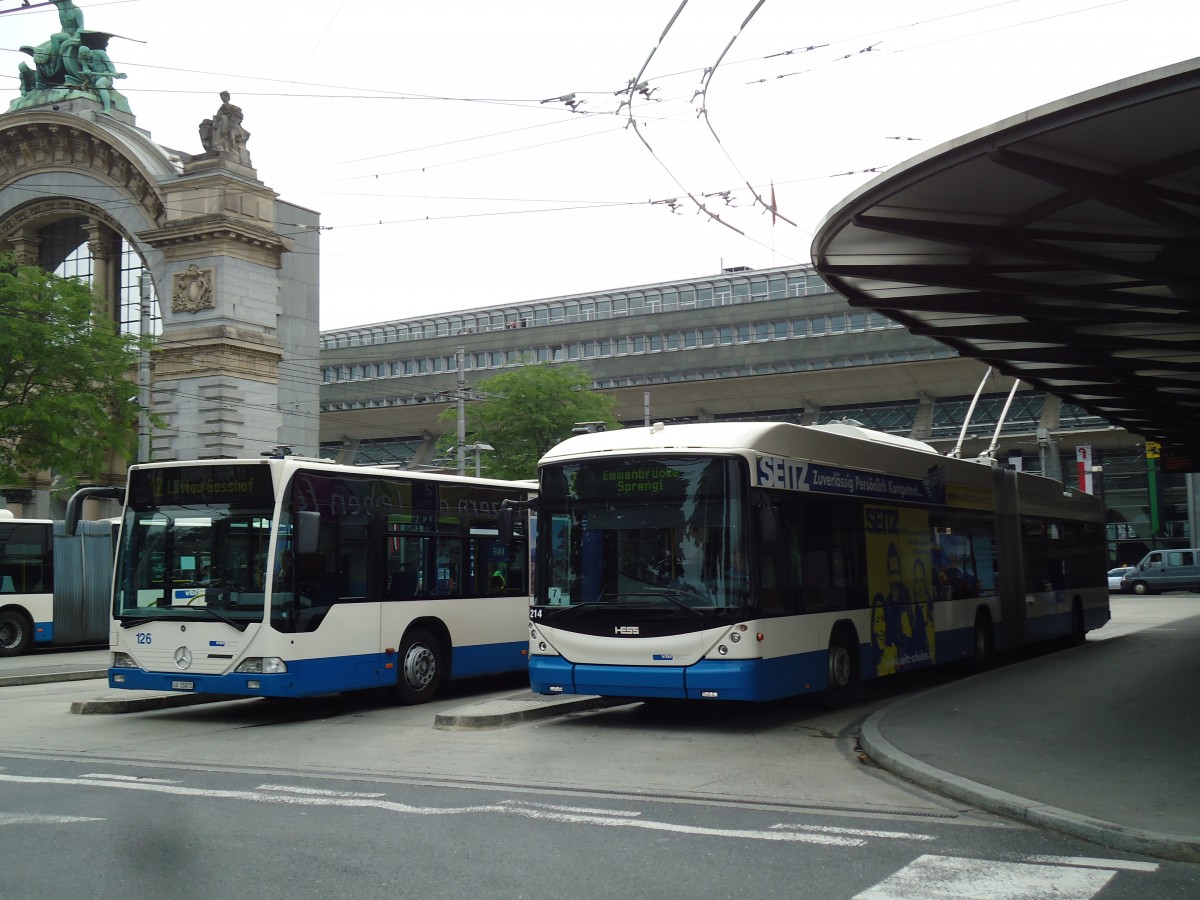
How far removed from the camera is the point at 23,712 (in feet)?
49.9

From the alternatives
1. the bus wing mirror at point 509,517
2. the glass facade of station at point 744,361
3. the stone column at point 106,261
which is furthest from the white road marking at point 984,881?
the stone column at point 106,261

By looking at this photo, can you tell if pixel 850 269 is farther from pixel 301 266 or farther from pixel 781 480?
pixel 301 266

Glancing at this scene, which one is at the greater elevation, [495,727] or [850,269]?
[850,269]

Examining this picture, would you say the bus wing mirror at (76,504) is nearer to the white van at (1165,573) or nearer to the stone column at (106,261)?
the stone column at (106,261)

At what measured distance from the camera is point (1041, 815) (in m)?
8.03

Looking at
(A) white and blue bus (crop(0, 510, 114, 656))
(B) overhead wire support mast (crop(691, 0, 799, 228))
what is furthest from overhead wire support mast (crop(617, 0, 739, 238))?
(A) white and blue bus (crop(0, 510, 114, 656))

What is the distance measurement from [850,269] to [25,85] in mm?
44613

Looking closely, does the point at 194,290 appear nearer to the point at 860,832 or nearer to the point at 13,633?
the point at 13,633

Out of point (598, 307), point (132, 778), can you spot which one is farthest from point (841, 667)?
point (598, 307)

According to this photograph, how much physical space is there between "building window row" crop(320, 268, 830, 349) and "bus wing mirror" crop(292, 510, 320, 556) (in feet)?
174

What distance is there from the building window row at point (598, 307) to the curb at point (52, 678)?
4821 centimetres

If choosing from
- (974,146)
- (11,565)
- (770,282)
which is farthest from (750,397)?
(974,146)

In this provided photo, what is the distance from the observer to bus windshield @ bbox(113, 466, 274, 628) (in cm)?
1320

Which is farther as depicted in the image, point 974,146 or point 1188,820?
point 974,146
